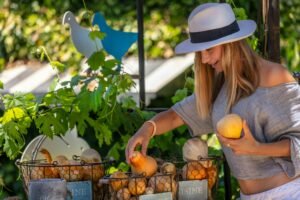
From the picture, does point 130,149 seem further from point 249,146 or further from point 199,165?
point 249,146

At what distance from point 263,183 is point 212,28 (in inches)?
22.4

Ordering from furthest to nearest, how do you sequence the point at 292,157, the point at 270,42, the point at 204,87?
the point at 270,42 → the point at 204,87 → the point at 292,157

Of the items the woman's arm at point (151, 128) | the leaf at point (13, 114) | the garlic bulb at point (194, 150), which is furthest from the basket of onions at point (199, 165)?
the leaf at point (13, 114)

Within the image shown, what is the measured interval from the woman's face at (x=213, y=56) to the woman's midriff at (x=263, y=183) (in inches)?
16.1

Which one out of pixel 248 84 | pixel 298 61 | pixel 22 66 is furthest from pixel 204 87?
pixel 22 66

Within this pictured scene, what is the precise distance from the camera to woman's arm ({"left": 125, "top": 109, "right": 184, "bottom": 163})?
3572 mm

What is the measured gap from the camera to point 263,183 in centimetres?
345

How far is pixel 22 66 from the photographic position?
8.10 m

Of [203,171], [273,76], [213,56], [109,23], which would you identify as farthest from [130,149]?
[109,23]

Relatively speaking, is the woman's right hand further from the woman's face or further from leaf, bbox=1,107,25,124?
leaf, bbox=1,107,25,124

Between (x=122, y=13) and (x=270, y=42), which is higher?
(x=270, y=42)

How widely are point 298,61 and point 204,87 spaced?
147 inches

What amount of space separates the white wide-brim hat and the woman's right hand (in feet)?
1.09

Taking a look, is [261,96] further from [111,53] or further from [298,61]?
[298,61]
